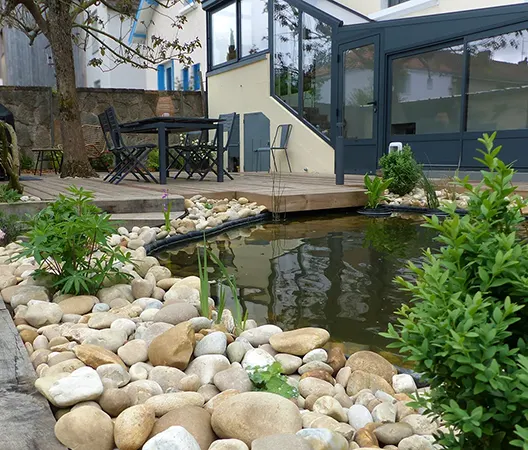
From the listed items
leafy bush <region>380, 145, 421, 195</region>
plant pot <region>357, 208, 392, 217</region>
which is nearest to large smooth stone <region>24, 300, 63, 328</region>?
plant pot <region>357, 208, 392, 217</region>

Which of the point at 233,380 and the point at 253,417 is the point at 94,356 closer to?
the point at 233,380

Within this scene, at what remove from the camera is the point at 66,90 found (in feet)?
27.4

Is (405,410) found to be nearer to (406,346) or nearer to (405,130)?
(406,346)

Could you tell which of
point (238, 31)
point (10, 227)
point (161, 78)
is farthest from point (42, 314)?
point (161, 78)

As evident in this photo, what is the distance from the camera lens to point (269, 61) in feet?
34.4

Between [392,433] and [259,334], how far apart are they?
79cm

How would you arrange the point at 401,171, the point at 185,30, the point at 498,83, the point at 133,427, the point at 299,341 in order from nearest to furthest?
the point at 133,427
the point at 299,341
the point at 401,171
the point at 498,83
the point at 185,30

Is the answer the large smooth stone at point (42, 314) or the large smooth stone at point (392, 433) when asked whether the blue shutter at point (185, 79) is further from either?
the large smooth stone at point (392, 433)

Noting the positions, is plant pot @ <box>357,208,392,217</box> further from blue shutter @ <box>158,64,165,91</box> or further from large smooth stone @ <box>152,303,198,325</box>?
blue shutter @ <box>158,64,165,91</box>

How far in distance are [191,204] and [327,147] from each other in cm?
435

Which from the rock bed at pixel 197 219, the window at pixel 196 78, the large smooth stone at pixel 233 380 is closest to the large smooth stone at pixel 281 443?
the large smooth stone at pixel 233 380

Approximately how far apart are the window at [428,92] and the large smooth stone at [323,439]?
682 centimetres

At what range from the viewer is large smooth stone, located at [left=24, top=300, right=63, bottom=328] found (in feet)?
7.06

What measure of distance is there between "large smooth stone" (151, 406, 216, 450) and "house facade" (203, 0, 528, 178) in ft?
17.7
